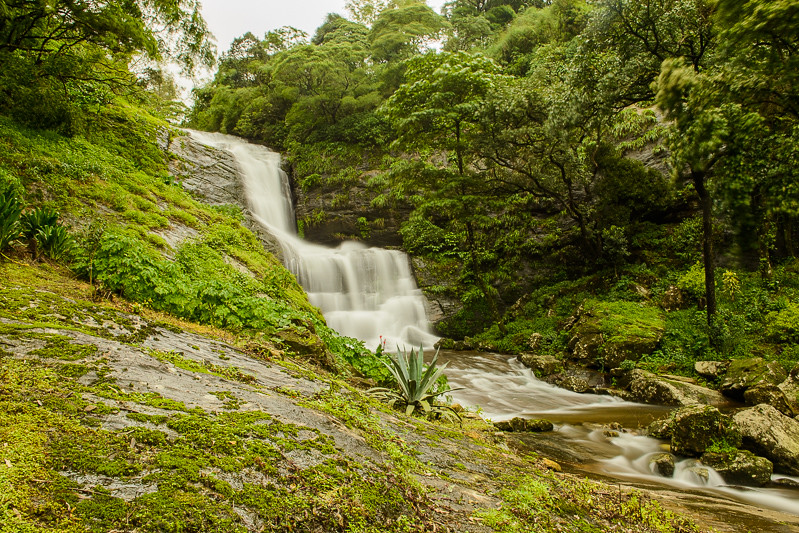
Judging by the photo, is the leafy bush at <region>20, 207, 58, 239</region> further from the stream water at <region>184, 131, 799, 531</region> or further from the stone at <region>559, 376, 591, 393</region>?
the stone at <region>559, 376, 591, 393</region>

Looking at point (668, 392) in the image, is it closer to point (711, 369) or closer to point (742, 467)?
point (711, 369)

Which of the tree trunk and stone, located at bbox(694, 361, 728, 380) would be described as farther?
the tree trunk

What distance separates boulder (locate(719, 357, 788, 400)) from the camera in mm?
7566

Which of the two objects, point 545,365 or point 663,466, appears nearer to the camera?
point 663,466

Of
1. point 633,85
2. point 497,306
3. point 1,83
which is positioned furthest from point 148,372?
point 497,306

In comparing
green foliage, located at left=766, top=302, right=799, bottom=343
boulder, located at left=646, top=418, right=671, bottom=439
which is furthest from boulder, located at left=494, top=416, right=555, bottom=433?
green foliage, located at left=766, top=302, right=799, bottom=343

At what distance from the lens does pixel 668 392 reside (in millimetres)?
7762

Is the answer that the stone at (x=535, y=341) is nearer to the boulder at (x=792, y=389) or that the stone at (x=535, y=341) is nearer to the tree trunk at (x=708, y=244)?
the tree trunk at (x=708, y=244)

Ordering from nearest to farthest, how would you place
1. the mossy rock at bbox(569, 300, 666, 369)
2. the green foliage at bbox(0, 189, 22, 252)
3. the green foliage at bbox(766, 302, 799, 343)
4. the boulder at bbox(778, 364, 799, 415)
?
the green foliage at bbox(0, 189, 22, 252) < the boulder at bbox(778, 364, 799, 415) < the green foliage at bbox(766, 302, 799, 343) < the mossy rock at bbox(569, 300, 666, 369)

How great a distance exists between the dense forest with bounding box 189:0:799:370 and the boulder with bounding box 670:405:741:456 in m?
2.12

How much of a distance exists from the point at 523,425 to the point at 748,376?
4.99 m

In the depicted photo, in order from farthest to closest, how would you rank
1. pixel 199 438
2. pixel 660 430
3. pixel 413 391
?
pixel 660 430, pixel 413 391, pixel 199 438

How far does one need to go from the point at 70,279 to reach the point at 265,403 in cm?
367

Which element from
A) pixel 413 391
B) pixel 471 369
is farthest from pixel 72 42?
pixel 471 369
